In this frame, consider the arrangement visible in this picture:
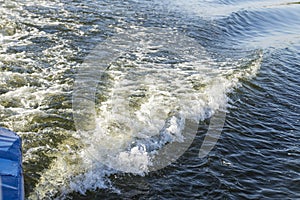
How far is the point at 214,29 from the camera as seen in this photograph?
43.3ft

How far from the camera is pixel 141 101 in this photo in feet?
24.3

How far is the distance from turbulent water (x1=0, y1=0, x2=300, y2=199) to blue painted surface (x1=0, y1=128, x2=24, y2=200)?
815mm

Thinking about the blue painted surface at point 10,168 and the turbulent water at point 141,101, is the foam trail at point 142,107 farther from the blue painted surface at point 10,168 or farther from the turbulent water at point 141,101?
the blue painted surface at point 10,168

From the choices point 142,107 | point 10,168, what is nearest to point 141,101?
point 142,107

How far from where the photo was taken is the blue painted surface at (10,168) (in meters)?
3.36

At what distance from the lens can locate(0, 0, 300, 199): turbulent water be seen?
512cm

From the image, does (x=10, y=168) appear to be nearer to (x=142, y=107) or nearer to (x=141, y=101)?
(x=142, y=107)

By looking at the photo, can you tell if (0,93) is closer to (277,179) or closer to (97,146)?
(97,146)

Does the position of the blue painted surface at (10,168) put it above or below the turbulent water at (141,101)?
above

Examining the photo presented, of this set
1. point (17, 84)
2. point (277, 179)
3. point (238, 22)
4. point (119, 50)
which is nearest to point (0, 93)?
point (17, 84)

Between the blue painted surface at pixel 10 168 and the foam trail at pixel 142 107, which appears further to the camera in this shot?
the foam trail at pixel 142 107

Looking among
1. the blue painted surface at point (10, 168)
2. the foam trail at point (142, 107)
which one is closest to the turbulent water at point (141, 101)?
the foam trail at point (142, 107)

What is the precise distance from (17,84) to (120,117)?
2.46 metres

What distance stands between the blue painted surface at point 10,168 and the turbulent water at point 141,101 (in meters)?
0.82
